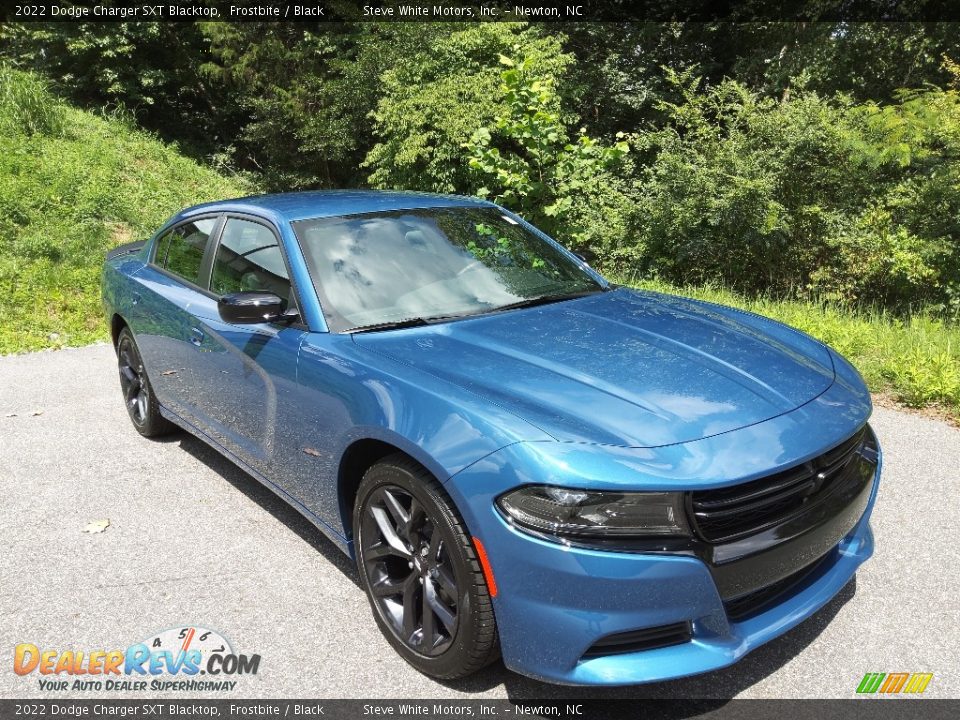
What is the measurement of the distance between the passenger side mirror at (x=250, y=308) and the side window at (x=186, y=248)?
1.13 m

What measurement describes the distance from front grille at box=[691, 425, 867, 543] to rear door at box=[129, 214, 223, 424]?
2749mm

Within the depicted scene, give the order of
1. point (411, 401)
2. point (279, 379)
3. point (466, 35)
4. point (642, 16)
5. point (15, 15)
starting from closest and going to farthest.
→ point (411, 401) → point (279, 379) → point (466, 35) → point (642, 16) → point (15, 15)

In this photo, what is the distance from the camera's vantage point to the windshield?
10.5 ft

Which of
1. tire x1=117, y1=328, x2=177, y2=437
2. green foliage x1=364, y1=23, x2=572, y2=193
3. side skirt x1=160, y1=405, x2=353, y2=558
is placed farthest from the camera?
green foliage x1=364, y1=23, x2=572, y2=193

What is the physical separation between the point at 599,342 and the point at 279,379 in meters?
1.34

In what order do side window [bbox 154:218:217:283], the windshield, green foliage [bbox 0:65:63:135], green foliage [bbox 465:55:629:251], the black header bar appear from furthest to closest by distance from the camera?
the black header bar < green foliage [bbox 0:65:63:135] < green foliage [bbox 465:55:629:251] < side window [bbox 154:218:217:283] < the windshield

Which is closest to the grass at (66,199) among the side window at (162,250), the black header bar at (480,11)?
the black header bar at (480,11)

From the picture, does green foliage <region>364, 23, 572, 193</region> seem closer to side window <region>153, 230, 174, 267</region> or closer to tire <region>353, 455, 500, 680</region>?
side window <region>153, 230, 174, 267</region>

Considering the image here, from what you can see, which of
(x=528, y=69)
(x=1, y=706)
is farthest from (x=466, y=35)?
(x=1, y=706)

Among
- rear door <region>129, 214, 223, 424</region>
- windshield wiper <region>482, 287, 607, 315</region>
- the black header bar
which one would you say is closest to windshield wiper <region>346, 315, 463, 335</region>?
windshield wiper <region>482, 287, 607, 315</region>

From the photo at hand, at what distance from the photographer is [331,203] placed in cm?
383

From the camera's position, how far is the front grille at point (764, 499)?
214 cm

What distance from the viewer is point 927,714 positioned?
235 centimetres

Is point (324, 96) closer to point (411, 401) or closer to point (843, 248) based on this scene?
point (843, 248)
